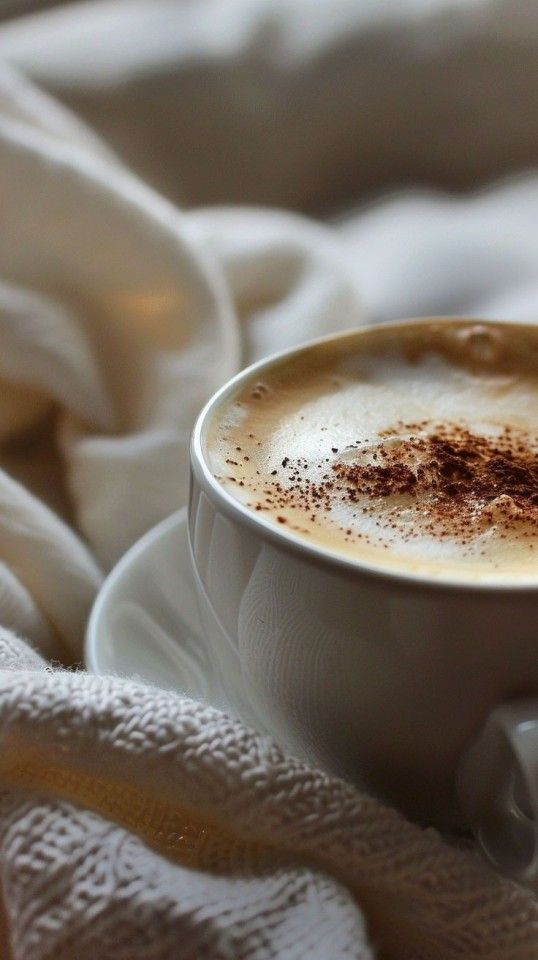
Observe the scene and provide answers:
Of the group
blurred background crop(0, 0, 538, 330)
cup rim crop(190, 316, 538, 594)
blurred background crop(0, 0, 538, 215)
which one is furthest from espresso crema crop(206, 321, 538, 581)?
blurred background crop(0, 0, 538, 215)

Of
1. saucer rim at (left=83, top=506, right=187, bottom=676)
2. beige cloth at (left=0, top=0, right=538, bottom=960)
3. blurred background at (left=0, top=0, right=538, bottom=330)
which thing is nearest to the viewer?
beige cloth at (left=0, top=0, right=538, bottom=960)

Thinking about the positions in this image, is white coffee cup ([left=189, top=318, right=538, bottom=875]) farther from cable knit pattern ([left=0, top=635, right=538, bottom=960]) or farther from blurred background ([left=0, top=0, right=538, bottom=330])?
blurred background ([left=0, top=0, right=538, bottom=330])

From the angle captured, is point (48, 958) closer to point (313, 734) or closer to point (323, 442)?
point (313, 734)

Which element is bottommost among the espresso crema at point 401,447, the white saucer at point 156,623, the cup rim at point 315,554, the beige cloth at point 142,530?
the white saucer at point 156,623

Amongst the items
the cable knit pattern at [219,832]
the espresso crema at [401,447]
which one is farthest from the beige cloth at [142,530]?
the espresso crema at [401,447]

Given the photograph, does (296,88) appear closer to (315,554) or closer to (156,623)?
(156,623)

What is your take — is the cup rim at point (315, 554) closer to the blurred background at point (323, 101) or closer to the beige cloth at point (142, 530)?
the beige cloth at point (142, 530)
